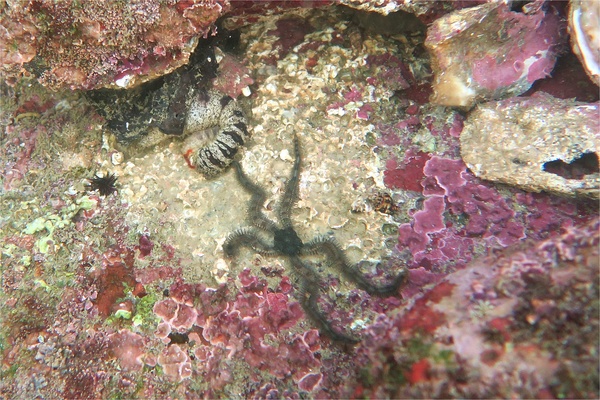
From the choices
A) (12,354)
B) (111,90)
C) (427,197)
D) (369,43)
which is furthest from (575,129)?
(12,354)

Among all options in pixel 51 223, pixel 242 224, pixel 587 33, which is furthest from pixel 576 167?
pixel 51 223

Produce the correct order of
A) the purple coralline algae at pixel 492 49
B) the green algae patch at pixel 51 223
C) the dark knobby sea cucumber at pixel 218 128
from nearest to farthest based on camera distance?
the purple coralline algae at pixel 492 49, the green algae patch at pixel 51 223, the dark knobby sea cucumber at pixel 218 128

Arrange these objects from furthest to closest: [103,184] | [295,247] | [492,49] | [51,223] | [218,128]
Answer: [218,128] < [103,184] < [51,223] < [295,247] < [492,49]

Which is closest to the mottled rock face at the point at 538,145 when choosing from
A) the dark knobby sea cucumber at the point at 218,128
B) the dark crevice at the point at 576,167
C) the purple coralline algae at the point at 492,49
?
the dark crevice at the point at 576,167

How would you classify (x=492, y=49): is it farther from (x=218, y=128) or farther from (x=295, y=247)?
(x=218, y=128)

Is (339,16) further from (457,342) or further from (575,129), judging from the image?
(457,342)

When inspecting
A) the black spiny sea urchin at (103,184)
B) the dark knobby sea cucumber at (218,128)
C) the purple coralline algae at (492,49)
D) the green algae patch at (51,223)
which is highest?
the purple coralline algae at (492,49)

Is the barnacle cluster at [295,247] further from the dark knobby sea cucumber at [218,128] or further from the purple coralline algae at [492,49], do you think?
the purple coralline algae at [492,49]
